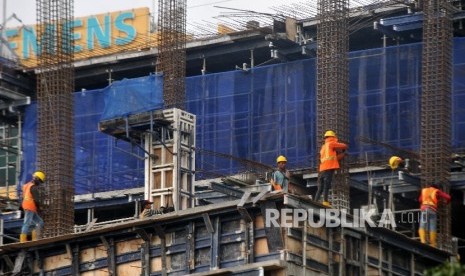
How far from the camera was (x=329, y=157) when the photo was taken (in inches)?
2269

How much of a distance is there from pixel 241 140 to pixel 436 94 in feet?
42.6

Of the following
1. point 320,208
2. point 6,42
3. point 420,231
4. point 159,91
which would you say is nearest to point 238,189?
point 159,91

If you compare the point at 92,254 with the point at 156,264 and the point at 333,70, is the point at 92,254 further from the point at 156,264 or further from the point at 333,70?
the point at 333,70

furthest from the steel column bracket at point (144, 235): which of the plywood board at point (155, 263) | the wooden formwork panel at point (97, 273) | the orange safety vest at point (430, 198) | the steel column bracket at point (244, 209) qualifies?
the orange safety vest at point (430, 198)

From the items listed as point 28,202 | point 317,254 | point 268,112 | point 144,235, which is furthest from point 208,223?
point 268,112

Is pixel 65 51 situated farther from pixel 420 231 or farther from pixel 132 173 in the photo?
pixel 420 231

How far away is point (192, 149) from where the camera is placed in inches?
2459

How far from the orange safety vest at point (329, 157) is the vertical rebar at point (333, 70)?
704 centimetres

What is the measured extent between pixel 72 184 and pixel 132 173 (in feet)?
25.4

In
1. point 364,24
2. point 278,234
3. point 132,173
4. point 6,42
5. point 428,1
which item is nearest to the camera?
point 278,234

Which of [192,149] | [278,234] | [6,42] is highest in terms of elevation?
[6,42]

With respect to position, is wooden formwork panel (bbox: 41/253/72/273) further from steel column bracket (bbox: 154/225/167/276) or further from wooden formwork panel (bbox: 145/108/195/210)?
wooden formwork panel (bbox: 145/108/195/210)

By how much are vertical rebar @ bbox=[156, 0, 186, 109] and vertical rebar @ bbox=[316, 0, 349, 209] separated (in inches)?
254

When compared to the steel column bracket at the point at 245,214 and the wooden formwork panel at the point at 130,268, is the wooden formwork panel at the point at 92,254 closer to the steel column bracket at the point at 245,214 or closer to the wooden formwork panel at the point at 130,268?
the wooden formwork panel at the point at 130,268
